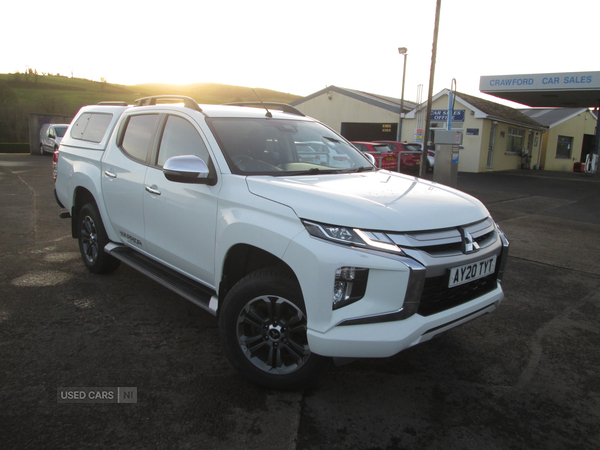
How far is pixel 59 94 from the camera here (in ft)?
236

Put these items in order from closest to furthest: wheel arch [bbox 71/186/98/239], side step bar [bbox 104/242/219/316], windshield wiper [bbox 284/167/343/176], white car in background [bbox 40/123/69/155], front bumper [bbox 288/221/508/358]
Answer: front bumper [bbox 288/221/508/358], side step bar [bbox 104/242/219/316], windshield wiper [bbox 284/167/343/176], wheel arch [bbox 71/186/98/239], white car in background [bbox 40/123/69/155]

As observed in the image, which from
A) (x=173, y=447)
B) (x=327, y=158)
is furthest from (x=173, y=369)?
(x=327, y=158)

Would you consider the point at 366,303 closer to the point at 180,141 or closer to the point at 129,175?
the point at 180,141

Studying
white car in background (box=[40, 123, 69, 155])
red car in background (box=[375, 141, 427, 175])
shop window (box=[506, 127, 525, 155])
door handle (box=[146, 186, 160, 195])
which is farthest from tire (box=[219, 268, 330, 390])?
shop window (box=[506, 127, 525, 155])

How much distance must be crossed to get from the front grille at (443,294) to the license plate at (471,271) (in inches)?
1.6

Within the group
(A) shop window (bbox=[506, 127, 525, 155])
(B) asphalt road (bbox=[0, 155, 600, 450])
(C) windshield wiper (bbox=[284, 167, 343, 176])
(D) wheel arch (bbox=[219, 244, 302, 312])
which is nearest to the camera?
(B) asphalt road (bbox=[0, 155, 600, 450])

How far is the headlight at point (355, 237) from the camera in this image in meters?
2.28

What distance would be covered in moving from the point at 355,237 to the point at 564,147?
38.3m

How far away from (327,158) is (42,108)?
70.0 m

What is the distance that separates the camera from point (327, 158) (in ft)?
12.0

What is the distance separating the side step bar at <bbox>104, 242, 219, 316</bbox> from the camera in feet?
9.81

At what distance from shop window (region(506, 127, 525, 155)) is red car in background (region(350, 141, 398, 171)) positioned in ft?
38.4

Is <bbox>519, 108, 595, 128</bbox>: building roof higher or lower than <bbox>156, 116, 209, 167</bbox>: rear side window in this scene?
higher

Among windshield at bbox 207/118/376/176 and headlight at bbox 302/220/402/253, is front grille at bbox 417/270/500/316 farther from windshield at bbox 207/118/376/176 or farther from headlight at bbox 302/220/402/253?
windshield at bbox 207/118/376/176
